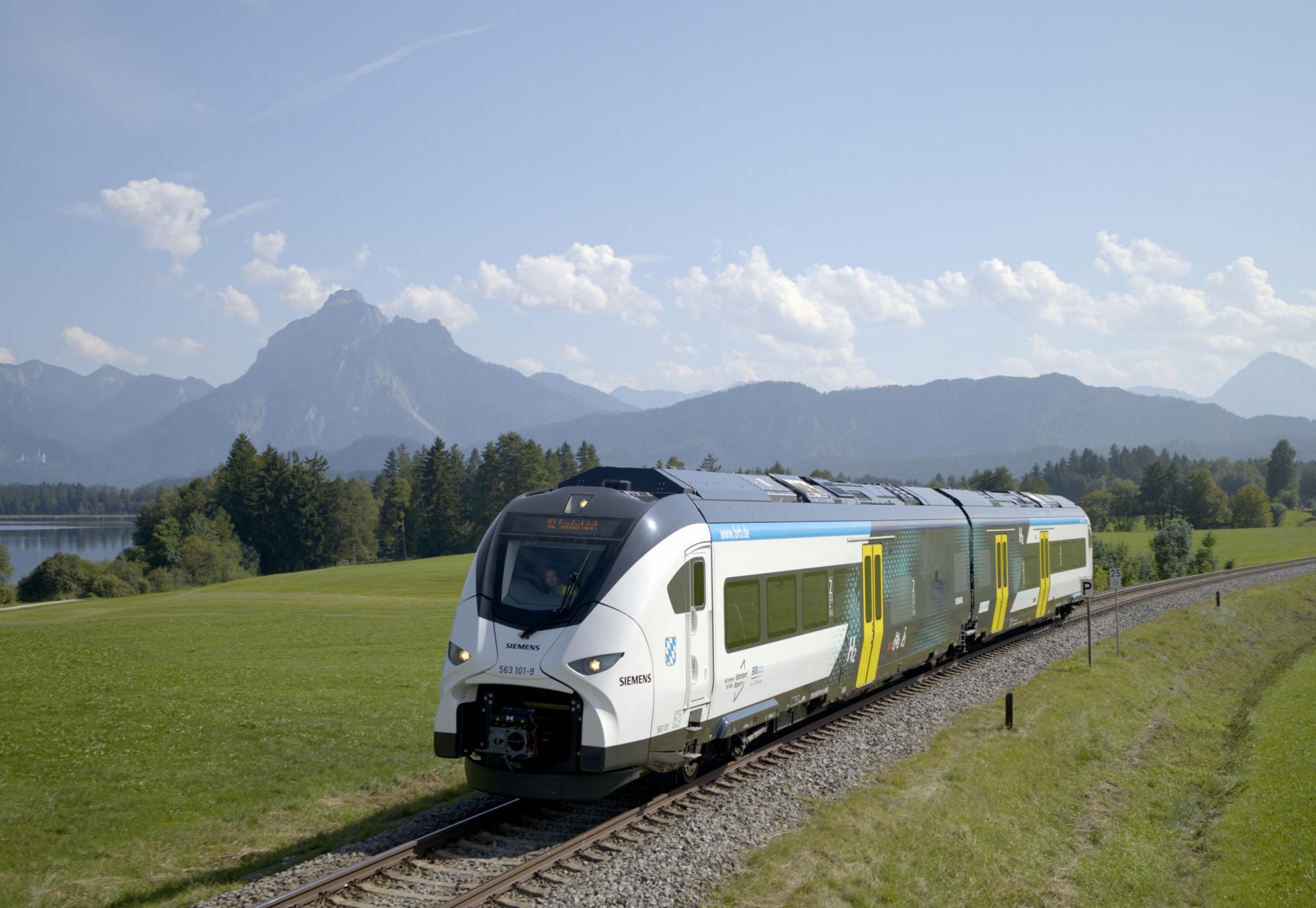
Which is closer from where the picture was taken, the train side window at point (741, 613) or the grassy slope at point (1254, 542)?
the train side window at point (741, 613)

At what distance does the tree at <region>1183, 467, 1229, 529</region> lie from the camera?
436 ft

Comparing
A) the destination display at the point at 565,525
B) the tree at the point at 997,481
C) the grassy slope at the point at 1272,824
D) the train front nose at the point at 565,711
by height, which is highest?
the tree at the point at 997,481

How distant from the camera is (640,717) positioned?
10.9m

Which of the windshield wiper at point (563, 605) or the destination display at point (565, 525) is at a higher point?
the destination display at point (565, 525)

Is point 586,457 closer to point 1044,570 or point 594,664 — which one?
point 1044,570

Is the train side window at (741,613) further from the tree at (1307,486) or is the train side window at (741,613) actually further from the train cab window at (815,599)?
the tree at (1307,486)

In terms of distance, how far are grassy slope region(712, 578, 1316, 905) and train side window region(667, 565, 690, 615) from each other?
2.95 meters

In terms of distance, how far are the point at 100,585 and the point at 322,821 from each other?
7658 cm

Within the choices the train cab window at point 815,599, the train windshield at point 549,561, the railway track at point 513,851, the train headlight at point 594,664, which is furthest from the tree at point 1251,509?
the train headlight at point 594,664

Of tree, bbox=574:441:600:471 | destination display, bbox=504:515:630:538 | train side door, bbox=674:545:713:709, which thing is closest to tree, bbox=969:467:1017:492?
tree, bbox=574:441:600:471

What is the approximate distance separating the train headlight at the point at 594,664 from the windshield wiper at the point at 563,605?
588mm

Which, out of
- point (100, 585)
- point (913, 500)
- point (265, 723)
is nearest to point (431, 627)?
point (265, 723)

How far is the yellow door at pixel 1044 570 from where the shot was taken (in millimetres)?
29391

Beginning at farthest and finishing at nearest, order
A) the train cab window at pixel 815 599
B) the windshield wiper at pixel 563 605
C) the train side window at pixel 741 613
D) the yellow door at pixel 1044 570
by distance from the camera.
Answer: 1. the yellow door at pixel 1044 570
2. the train cab window at pixel 815 599
3. the train side window at pixel 741 613
4. the windshield wiper at pixel 563 605
